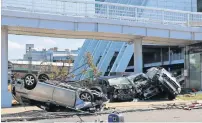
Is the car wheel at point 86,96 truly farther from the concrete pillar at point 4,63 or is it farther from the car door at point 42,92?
the concrete pillar at point 4,63

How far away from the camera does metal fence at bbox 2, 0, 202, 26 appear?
21883 mm

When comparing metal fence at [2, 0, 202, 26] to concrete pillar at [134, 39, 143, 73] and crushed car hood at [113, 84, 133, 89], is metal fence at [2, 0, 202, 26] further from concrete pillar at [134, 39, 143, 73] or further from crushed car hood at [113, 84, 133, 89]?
crushed car hood at [113, 84, 133, 89]

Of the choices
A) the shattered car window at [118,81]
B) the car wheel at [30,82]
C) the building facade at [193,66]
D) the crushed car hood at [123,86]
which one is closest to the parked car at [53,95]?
the car wheel at [30,82]

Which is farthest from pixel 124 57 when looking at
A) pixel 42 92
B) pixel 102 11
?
pixel 42 92

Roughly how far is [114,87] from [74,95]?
6.82 metres

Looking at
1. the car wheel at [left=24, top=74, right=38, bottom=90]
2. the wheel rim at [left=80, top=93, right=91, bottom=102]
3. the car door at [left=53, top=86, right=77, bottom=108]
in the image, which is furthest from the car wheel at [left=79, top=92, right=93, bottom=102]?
Result: the car wheel at [left=24, top=74, right=38, bottom=90]

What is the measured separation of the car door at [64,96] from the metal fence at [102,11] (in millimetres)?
7297

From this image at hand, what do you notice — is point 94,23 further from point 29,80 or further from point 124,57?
point 124,57

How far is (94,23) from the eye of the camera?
23906 mm

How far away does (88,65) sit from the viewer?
177ft

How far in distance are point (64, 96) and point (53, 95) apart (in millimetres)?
484

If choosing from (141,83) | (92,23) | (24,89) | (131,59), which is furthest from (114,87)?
(131,59)

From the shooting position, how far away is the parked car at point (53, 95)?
15.7 metres

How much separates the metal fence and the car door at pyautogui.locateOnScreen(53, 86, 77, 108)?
7297mm
